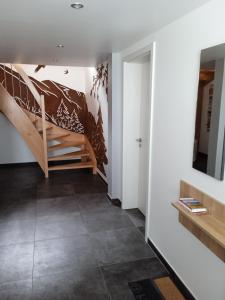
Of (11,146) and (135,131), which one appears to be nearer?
(135,131)

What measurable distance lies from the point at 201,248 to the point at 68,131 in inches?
191

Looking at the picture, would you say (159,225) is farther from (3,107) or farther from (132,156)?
(3,107)

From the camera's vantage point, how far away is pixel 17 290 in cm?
206

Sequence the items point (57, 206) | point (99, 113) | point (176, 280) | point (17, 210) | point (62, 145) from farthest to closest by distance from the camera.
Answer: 1. point (62, 145)
2. point (99, 113)
3. point (57, 206)
4. point (17, 210)
5. point (176, 280)

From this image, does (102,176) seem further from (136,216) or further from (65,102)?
(65,102)

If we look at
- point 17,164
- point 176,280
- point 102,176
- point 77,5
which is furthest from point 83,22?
point 17,164

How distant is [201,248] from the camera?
180cm

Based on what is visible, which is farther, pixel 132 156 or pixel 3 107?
pixel 3 107

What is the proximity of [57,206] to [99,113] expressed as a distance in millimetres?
2028

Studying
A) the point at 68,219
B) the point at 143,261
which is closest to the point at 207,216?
the point at 143,261

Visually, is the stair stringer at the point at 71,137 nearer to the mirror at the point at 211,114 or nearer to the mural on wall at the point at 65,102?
the mural on wall at the point at 65,102

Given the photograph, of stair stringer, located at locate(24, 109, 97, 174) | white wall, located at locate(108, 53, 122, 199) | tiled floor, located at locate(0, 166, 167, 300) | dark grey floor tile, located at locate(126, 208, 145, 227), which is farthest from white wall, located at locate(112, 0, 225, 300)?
stair stringer, located at locate(24, 109, 97, 174)

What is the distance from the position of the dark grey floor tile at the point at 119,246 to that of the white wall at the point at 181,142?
8.1 inches

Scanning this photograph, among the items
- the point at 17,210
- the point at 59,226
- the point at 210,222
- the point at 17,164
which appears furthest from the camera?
the point at 17,164
